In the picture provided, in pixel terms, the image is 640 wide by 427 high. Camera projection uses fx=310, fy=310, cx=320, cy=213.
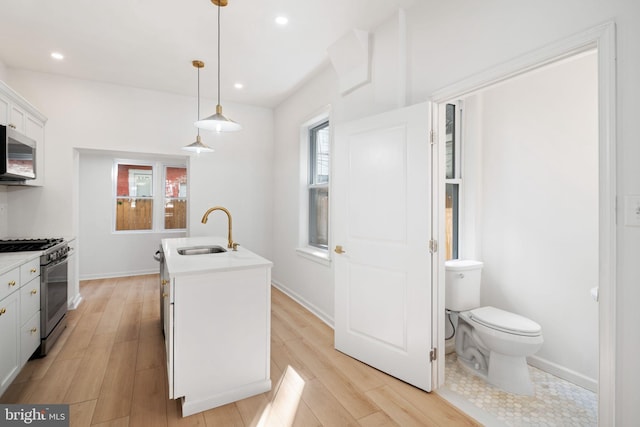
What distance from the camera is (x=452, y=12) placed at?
6.53ft

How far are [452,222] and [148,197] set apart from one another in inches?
199

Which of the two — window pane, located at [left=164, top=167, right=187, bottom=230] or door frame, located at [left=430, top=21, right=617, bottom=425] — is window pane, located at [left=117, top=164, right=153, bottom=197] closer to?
window pane, located at [left=164, top=167, right=187, bottom=230]

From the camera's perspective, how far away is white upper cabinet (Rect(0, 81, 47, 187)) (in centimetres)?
265

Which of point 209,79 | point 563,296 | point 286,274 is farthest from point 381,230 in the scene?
point 209,79

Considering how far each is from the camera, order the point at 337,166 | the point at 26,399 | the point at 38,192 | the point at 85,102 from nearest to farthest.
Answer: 1. the point at 26,399
2. the point at 337,166
3. the point at 38,192
4. the point at 85,102

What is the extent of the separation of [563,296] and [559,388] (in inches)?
24.9

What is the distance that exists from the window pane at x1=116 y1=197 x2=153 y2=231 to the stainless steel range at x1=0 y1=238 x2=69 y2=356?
8.40ft

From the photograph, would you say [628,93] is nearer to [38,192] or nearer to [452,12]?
[452,12]

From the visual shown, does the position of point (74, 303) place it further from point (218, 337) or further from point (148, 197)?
point (218, 337)

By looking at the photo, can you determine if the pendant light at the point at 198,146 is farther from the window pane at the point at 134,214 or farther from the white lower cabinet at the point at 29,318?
the window pane at the point at 134,214

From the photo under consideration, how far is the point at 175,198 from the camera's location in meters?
5.71

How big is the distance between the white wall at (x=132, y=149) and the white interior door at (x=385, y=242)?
2.40 meters

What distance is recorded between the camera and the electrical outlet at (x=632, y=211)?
1.25 meters

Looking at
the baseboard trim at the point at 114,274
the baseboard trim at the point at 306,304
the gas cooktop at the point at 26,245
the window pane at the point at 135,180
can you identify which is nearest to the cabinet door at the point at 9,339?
the gas cooktop at the point at 26,245
